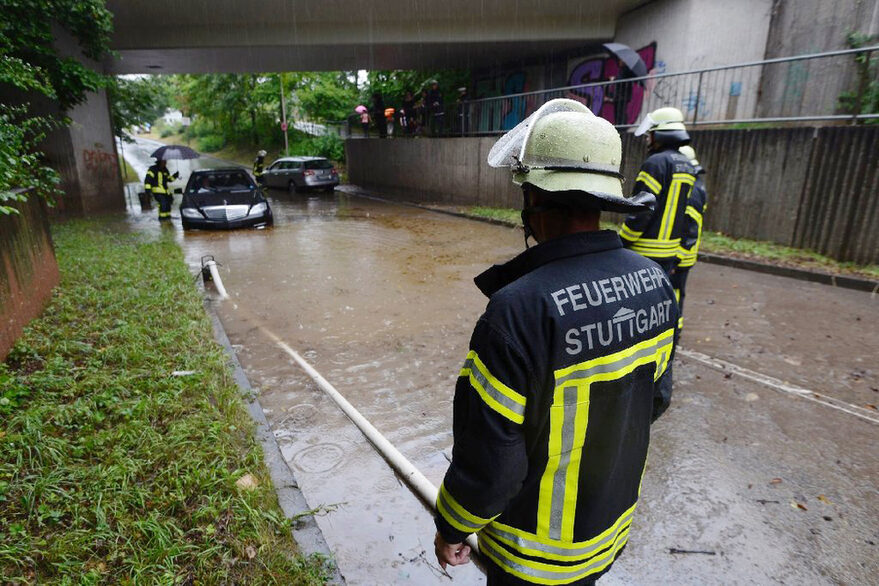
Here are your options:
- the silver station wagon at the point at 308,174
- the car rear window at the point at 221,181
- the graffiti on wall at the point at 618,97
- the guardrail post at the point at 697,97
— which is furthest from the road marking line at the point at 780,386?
the silver station wagon at the point at 308,174

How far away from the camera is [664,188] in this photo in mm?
4355

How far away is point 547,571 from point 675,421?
9.74 ft

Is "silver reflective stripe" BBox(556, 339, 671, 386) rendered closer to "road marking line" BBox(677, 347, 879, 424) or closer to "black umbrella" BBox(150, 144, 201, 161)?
"road marking line" BBox(677, 347, 879, 424)

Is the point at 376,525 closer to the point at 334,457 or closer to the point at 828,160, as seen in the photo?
the point at 334,457

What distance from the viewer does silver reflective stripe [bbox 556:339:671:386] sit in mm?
1428

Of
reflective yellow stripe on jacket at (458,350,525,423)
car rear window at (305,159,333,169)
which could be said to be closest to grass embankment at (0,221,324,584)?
reflective yellow stripe on jacket at (458,350,525,423)

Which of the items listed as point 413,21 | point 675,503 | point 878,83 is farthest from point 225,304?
point 413,21

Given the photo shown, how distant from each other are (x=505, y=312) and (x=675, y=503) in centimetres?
249

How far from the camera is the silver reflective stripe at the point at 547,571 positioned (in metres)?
1.56

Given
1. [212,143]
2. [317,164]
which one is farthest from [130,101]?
[212,143]

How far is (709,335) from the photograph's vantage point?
232 inches

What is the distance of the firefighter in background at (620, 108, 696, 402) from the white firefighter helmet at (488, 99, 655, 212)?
301cm

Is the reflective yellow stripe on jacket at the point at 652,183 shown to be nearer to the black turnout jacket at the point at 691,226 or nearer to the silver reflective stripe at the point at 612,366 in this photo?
the black turnout jacket at the point at 691,226

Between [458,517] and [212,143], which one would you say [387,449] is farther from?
[212,143]
